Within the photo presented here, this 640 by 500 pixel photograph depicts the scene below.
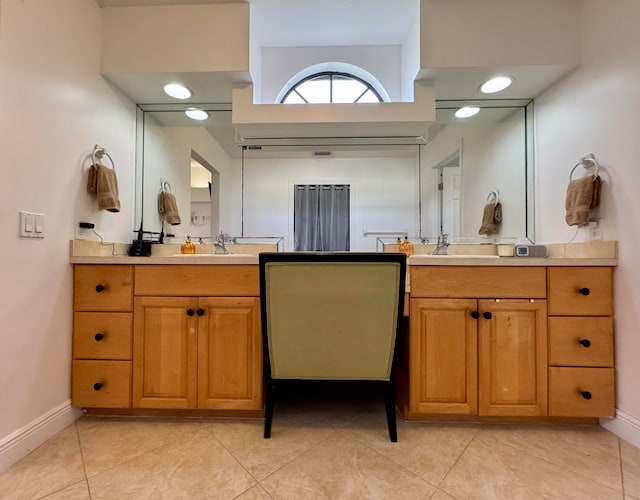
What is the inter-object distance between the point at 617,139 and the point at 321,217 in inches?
64.9

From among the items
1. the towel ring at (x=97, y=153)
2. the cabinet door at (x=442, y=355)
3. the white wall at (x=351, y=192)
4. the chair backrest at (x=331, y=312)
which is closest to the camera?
the chair backrest at (x=331, y=312)

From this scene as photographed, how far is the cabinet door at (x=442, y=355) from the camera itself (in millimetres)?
1408

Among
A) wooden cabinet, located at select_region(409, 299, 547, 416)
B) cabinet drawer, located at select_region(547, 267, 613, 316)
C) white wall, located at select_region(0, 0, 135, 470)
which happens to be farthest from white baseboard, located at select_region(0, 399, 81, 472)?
cabinet drawer, located at select_region(547, 267, 613, 316)

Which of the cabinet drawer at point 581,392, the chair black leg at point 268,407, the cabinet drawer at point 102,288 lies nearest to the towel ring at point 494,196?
the cabinet drawer at point 581,392

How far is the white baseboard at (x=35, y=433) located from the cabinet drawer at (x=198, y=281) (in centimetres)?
66

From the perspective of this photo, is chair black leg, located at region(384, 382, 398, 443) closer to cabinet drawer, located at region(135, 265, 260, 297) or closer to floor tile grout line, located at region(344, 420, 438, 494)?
floor tile grout line, located at region(344, 420, 438, 494)

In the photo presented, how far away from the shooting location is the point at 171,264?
1.46 m

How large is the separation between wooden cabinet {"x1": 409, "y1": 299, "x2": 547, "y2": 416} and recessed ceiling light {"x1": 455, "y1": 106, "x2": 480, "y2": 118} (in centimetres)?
137

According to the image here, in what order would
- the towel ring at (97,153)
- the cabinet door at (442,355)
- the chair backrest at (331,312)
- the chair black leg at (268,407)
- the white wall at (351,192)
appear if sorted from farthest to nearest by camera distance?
the white wall at (351,192) → the towel ring at (97,153) → the cabinet door at (442,355) → the chair black leg at (268,407) → the chair backrest at (331,312)

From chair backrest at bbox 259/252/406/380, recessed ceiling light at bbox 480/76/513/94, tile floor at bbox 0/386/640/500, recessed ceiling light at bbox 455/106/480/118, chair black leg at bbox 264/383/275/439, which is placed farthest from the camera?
recessed ceiling light at bbox 455/106/480/118

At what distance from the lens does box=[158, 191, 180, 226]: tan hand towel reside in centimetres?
212

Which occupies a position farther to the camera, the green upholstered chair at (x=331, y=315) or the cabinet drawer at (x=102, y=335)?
the cabinet drawer at (x=102, y=335)

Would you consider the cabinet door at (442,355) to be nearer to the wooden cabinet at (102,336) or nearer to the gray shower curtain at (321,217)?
the gray shower curtain at (321,217)

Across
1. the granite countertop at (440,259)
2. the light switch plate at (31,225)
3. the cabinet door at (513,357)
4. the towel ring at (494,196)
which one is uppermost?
the towel ring at (494,196)
